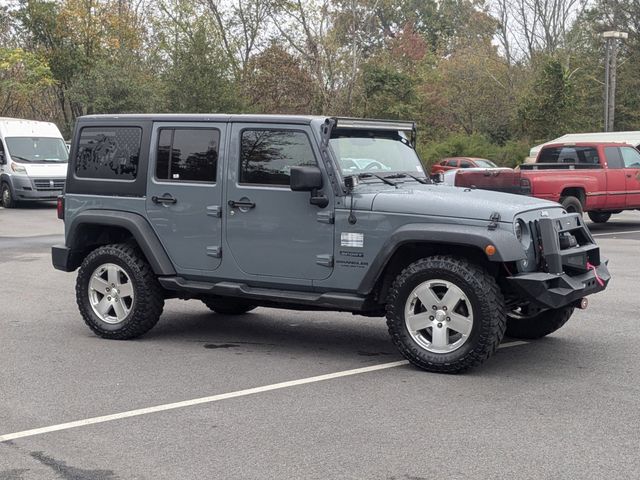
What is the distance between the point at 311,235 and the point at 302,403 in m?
1.61

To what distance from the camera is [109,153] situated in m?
8.34

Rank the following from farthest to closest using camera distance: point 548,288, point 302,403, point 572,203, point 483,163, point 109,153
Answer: point 483,163 < point 572,203 < point 109,153 < point 548,288 < point 302,403

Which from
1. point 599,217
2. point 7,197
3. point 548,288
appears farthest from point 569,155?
point 7,197

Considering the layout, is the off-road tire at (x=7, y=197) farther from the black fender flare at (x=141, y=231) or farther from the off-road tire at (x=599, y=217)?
the black fender flare at (x=141, y=231)

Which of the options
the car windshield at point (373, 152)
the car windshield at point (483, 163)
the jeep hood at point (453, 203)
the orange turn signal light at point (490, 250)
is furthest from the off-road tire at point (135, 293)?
the car windshield at point (483, 163)

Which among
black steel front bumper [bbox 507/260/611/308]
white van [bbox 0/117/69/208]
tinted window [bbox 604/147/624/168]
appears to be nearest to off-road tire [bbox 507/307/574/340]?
black steel front bumper [bbox 507/260/611/308]

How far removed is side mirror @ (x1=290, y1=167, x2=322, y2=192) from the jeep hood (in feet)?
1.47

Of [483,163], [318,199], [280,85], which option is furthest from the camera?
A: [280,85]

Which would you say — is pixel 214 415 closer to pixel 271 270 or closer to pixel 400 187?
pixel 271 270

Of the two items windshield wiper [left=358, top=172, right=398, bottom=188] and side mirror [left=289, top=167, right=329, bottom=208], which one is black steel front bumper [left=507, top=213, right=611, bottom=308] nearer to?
windshield wiper [left=358, top=172, right=398, bottom=188]

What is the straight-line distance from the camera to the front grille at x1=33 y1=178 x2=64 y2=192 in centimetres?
2577

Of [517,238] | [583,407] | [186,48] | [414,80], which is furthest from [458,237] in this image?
[414,80]

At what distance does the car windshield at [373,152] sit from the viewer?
743 centimetres

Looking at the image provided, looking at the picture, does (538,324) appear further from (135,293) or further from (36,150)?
(36,150)
